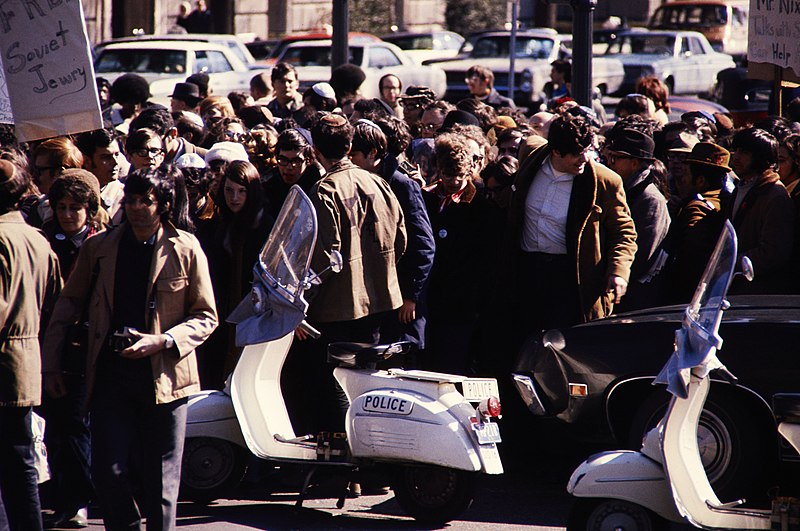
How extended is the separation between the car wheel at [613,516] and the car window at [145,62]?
17.2m

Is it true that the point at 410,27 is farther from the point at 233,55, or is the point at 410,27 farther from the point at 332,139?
the point at 332,139

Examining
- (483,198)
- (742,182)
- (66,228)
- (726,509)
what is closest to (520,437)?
(483,198)

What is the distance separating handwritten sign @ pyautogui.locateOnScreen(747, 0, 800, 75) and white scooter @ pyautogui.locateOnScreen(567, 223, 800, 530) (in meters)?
3.94

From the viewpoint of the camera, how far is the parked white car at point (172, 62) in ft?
71.4

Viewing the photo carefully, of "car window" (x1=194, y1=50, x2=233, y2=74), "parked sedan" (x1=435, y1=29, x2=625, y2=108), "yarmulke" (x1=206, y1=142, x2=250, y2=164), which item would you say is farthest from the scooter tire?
"parked sedan" (x1=435, y1=29, x2=625, y2=108)

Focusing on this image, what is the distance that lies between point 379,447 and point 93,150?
10.1 feet

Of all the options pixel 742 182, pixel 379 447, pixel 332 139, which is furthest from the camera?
pixel 742 182

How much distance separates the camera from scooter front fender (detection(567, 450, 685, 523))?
→ 18.1 feet

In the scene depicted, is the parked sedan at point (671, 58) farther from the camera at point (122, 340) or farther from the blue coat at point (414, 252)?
the camera at point (122, 340)

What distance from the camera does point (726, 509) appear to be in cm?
541

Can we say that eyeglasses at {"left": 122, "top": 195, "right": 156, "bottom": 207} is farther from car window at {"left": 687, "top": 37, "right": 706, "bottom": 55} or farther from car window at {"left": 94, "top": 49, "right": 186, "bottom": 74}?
car window at {"left": 687, "top": 37, "right": 706, "bottom": 55}

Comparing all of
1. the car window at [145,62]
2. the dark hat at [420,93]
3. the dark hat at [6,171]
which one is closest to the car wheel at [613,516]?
the dark hat at [6,171]

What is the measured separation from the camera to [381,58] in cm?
2503

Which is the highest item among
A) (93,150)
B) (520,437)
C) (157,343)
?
(93,150)
